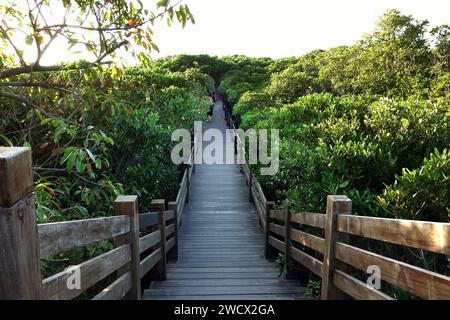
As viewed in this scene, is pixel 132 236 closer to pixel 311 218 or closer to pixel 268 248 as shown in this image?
pixel 311 218

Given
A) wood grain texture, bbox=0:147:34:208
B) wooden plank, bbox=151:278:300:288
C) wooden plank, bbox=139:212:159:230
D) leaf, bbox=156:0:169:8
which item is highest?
leaf, bbox=156:0:169:8

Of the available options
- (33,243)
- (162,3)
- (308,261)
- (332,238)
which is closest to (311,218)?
(308,261)

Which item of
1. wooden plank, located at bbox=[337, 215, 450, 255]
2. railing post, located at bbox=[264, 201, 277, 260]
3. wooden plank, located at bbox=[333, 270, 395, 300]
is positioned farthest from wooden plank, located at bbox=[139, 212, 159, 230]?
railing post, located at bbox=[264, 201, 277, 260]

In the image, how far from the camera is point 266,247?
5.29 meters

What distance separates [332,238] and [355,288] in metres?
0.39

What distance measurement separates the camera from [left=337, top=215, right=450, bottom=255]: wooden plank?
1.37m

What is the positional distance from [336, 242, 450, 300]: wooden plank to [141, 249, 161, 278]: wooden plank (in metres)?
1.84

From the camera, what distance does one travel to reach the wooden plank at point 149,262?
3.10 meters

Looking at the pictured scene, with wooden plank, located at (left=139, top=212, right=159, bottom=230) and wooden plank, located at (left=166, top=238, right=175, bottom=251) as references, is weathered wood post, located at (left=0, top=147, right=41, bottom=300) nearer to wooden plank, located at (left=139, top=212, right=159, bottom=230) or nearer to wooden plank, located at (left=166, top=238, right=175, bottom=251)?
wooden plank, located at (left=139, top=212, right=159, bottom=230)

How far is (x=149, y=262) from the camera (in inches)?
133

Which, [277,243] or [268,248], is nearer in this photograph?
[277,243]
